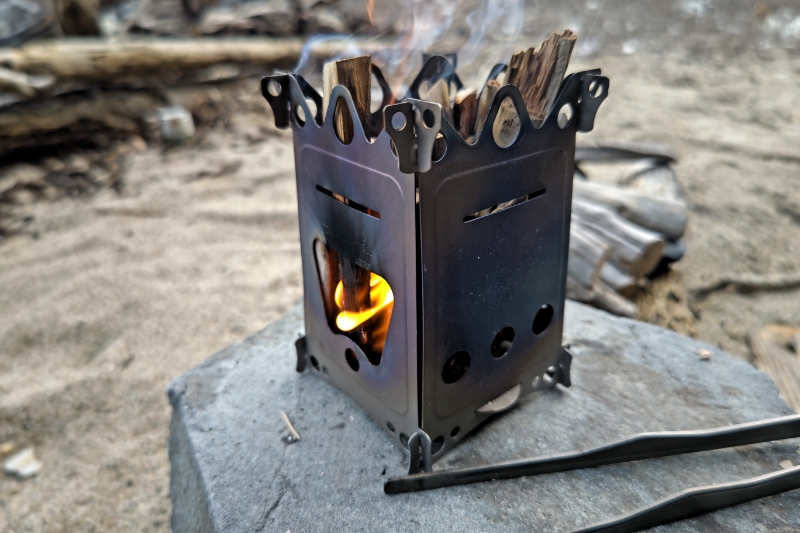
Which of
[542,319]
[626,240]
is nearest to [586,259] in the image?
[626,240]

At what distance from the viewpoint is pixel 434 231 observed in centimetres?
98

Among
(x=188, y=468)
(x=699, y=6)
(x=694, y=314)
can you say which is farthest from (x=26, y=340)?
(x=699, y=6)

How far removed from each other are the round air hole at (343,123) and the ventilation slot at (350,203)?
0.40 ft

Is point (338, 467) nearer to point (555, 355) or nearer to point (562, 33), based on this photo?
point (555, 355)

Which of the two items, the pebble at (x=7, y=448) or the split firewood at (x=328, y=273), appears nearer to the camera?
the split firewood at (x=328, y=273)

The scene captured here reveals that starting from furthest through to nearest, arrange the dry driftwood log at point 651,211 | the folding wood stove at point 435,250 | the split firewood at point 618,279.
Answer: the dry driftwood log at point 651,211 < the split firewood at point 618,279 < the folding wood stove at point 435,250

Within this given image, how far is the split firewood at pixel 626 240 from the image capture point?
2.31m

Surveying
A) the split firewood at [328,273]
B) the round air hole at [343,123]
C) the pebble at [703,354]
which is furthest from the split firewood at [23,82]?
the pebble at [703,354]

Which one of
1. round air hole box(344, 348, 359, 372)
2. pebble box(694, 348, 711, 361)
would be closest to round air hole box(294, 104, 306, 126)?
round air hole box(344, 348, 359, 372)

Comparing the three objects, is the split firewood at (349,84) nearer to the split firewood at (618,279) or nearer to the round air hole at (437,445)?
the round air hole at (437,445)

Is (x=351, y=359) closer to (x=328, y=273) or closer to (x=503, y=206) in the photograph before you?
(x=328, y=273)

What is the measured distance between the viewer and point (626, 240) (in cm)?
235

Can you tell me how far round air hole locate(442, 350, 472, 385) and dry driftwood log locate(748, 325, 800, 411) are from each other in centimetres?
119

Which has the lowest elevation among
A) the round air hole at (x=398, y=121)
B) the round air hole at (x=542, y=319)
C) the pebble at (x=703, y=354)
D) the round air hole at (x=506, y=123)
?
the pebble at (x=703, y=354)
